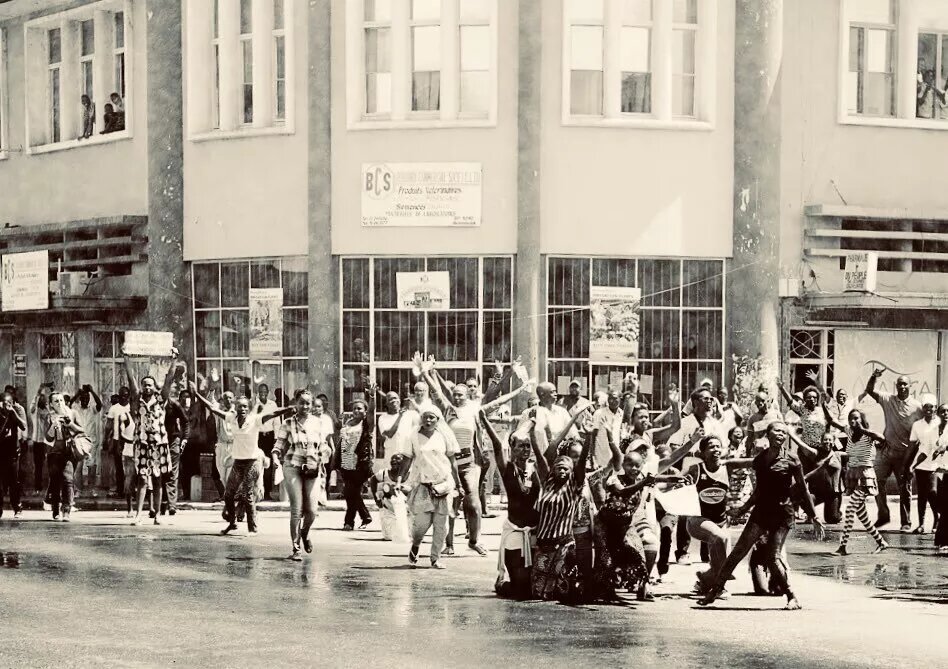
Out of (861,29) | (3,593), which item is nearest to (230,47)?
(861,29)

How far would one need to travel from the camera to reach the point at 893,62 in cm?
2756

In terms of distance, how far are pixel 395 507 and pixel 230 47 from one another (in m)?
11.5


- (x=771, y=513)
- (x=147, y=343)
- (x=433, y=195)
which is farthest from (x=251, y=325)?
(x=771, y=513)

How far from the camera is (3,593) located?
47.7ft

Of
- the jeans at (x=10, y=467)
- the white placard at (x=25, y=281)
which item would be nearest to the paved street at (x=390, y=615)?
the jeans at (x=10, y=467)

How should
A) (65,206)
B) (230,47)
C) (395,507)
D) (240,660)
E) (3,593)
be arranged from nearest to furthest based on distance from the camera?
(240,660) < (3,593) < (395,507) < (230,47) < (65,206)

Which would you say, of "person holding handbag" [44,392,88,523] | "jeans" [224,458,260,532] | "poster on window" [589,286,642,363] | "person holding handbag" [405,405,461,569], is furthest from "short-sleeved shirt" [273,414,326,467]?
"poster on window" [589,286,642,363]

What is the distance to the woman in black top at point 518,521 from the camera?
14.9m

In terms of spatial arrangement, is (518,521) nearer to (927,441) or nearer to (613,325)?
(927,441)

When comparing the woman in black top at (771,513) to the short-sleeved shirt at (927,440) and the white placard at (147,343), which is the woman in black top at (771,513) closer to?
the short-sleeved shirt at (927,440)

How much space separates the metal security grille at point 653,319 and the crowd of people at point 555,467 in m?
0.79

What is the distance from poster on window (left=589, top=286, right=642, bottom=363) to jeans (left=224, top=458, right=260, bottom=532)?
25.1ft

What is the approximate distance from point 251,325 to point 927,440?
1173 centimetres

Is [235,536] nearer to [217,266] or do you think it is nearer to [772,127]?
[217,266]
